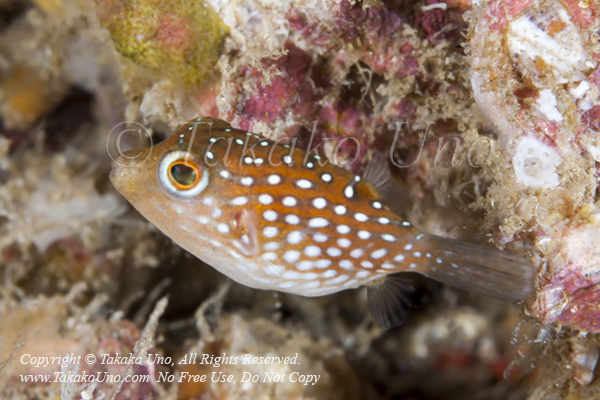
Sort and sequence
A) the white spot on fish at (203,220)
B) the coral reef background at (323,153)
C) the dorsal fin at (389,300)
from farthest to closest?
the dorsal fin at (389,300), the white spot on fish at (203,220), the coral reef background at (323,153)

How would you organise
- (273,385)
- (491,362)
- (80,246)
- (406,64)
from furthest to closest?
(491,362) < (80,246) < (273,385) < (406,64)

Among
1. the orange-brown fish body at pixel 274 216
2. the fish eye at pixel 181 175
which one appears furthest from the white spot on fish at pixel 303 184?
Result: the fish eye at pixel 181 175

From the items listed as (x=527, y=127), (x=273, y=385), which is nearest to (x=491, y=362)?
(x=273, y=385)

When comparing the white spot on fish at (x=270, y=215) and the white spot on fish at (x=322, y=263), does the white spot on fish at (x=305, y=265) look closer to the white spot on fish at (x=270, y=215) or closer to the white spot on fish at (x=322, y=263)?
the white spot on fish at (x=322, y=263)

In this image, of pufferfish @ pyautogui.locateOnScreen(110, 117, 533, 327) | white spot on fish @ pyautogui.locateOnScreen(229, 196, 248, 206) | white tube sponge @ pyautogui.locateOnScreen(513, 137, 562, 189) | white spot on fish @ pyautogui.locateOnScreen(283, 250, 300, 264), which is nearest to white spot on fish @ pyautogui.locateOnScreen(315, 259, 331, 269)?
pufferfish @ pyautogui.locateOnScreen(110, 117, 533, 327)

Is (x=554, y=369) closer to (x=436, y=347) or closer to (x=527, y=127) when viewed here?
(x=527, y=127)

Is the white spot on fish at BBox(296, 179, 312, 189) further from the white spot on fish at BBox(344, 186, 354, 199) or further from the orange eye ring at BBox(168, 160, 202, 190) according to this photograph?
the orange eye ring at BBox(168, 160, 202, 190)

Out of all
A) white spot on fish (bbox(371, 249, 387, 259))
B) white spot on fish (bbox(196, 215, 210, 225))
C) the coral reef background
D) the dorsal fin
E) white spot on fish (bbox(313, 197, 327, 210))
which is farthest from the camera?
the dorsal fin

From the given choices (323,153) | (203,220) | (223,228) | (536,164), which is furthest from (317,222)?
(536,164)
